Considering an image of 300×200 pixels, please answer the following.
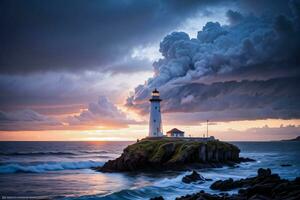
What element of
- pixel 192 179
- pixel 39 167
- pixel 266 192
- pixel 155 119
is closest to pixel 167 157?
pixel 192 179

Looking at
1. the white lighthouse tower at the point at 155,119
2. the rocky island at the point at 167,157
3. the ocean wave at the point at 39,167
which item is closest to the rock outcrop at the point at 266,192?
the rocky island at the point at 167,157

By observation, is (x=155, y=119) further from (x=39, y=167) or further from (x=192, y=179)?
(x=192, y=179)

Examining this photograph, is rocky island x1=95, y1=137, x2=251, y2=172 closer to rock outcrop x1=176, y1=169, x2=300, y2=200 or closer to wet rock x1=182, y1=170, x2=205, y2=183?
wet rock x1=182, y1=170, x2=205, y2=183

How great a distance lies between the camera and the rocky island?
56.7 meters

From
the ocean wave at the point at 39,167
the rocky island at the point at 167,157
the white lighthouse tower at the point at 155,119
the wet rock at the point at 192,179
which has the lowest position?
the ocean wave at the point at 39,167

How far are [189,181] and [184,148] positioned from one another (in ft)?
49.5

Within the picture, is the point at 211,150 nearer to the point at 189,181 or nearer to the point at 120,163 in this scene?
the point at 120,163

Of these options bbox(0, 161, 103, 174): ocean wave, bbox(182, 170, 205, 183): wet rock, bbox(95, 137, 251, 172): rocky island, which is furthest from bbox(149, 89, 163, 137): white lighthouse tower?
bbox(182, 170, 205, 183): wet rock

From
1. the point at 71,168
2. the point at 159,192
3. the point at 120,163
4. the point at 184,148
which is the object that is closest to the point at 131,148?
the point at 120,163

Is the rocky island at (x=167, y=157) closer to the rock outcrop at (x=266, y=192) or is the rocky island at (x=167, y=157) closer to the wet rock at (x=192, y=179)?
the wet rock at (x=192, y=179)

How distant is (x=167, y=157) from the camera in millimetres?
58500

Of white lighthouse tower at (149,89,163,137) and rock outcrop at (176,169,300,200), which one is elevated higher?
white lighthouse tower at (149,89,163,137)

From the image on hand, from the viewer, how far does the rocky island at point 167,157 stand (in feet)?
186

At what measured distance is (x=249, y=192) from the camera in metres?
31.3
